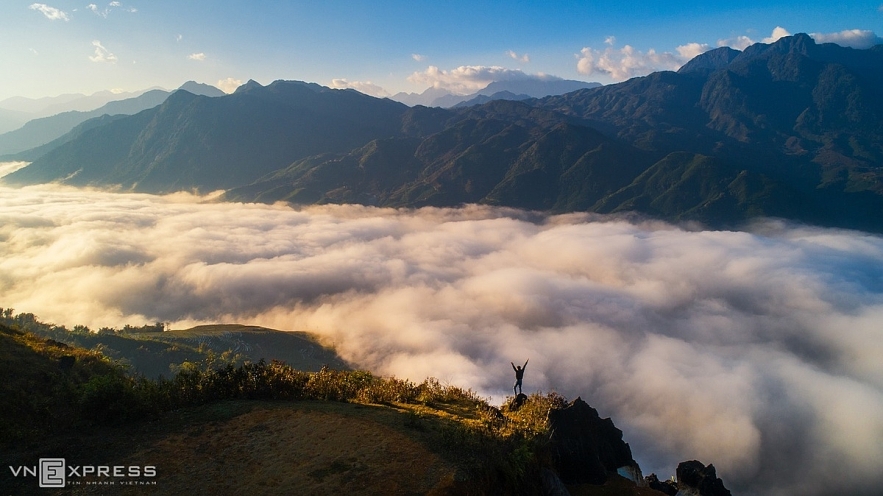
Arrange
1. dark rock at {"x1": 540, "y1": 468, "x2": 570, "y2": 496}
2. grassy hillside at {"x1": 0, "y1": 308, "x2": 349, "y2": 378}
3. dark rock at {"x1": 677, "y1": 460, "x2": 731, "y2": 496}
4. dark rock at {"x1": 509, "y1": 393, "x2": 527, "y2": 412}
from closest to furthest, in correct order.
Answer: dark rock at {"x1": 540, "y1": 468, "x2": 570, "y2": 496}
dark rock at {"x1": 509, "y1": 393, "x2": 527, "y2": 412}
dark rock at {"x1": 677, "y1": 460, "x2": 731, "y2": 496}
grassy hillside at {"x1": 0, "y1": 308, "x2": 349, "y2": 378}

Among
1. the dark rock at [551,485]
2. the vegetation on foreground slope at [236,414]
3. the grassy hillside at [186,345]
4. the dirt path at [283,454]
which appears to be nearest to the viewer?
the dirt path at [283,454]

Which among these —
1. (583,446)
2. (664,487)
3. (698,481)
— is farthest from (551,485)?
(698,481)

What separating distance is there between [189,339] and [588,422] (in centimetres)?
13439

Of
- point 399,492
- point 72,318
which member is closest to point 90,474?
point 399,492

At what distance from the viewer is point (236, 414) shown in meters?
16.6

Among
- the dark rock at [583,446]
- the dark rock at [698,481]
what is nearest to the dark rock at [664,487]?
the dark rock at [698,481]

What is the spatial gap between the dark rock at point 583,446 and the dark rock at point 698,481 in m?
3.21

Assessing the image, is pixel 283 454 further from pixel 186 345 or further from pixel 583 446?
pixel 186 345

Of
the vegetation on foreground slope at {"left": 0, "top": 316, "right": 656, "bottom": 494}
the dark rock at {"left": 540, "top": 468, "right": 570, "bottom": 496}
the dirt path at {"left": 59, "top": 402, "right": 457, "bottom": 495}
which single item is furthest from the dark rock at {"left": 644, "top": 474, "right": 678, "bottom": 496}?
the dirt path at {"left": 59, "top": 402, "right": 457, "bottom": 495}

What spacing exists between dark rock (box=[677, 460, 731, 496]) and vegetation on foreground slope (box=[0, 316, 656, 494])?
8071 millimetres

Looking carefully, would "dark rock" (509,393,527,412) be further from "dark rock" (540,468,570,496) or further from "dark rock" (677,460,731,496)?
"dark rock" (677,460,731,496)

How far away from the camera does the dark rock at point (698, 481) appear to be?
70.6 ft

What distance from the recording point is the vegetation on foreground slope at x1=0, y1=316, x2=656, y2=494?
42.9ft

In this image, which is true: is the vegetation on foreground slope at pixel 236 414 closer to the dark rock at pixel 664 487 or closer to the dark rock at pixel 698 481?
the dark rock at pixel 664 487
